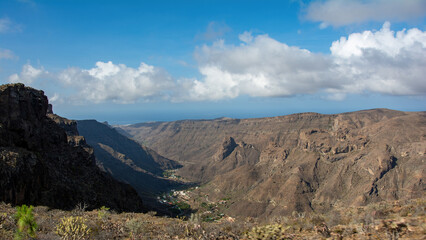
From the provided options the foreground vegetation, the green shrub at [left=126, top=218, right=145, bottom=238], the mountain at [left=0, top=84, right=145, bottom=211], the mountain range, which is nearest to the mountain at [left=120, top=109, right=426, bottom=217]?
the mountain range

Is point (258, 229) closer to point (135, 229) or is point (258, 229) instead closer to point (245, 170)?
point (135, 229)

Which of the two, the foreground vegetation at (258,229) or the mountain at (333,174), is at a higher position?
the foreground vegetation at (258,229)

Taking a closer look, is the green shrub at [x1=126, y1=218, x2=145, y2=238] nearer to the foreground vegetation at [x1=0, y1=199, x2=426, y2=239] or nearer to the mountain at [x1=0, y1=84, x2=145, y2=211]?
the foreground vegetation at [x1=0, y1=199, x2=426, y2=239]

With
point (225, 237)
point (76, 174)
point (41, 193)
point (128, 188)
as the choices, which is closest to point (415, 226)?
point (225, 237)

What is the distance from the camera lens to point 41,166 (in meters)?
32.6

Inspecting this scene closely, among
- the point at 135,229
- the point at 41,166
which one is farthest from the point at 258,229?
the point at 41,166

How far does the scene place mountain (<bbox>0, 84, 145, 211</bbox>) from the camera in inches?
1117

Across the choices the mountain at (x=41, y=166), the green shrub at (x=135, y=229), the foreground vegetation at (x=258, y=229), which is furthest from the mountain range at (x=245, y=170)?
the green shrub at (x=135, y=229)

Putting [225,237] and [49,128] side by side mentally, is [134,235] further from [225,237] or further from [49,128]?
[49,128]

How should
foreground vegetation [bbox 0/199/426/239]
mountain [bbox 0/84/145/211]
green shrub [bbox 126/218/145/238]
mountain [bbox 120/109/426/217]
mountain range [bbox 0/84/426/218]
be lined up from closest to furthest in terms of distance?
foreground vegetation [bbox 0/199/426/239] → green shrub [bbox 126/218/145/238] → mountain [bbox 0/84/145/211] → mountain range [bbox 0/84/426/218] → mountain [bbox 120/109/426/217]

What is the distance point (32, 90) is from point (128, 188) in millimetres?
27665

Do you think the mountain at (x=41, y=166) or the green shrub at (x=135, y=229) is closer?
the green shrub at (x=135, y=229)

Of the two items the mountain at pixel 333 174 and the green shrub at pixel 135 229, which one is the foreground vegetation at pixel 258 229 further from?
the mountain at pixel 333 174

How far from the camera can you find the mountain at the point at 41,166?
2838 cm
